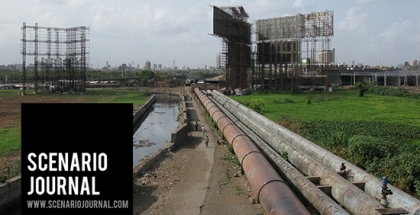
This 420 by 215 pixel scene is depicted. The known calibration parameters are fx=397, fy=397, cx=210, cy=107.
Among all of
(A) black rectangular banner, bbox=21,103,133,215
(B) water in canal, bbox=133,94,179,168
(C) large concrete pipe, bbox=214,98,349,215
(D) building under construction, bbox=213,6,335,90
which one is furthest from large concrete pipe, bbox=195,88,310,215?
(D) building under construction, bbox=213,6,335,90

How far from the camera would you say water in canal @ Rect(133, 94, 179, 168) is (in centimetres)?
2107

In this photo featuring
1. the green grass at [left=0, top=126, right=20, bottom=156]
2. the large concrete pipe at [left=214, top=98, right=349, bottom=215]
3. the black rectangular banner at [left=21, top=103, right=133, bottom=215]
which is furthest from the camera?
the green grass at [left=0, top=126, right=20, bottom=156]

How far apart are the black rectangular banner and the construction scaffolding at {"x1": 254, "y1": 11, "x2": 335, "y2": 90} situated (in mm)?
52157

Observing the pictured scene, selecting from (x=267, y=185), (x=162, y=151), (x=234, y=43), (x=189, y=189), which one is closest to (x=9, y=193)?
(x=189, y=189)

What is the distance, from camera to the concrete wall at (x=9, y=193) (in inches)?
410

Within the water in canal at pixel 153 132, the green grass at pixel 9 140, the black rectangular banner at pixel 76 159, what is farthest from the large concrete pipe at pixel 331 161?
the green grass at pixel 9 140

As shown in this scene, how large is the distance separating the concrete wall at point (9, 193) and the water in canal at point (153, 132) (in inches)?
252

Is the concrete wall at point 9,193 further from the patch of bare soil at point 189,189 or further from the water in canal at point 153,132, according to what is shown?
the water in canal at point 153,132

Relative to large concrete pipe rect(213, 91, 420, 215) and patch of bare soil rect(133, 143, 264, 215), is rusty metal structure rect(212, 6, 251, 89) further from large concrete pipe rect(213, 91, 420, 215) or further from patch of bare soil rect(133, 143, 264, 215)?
patch of bare soil rect(133, 143, 264, 215)

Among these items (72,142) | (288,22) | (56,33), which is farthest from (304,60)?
(72,142)

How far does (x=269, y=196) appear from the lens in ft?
29.8

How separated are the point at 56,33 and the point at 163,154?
44165 mm

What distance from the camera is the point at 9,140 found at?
19875mm

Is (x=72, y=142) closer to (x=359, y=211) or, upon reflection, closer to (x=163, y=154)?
(x=359, y=211)
